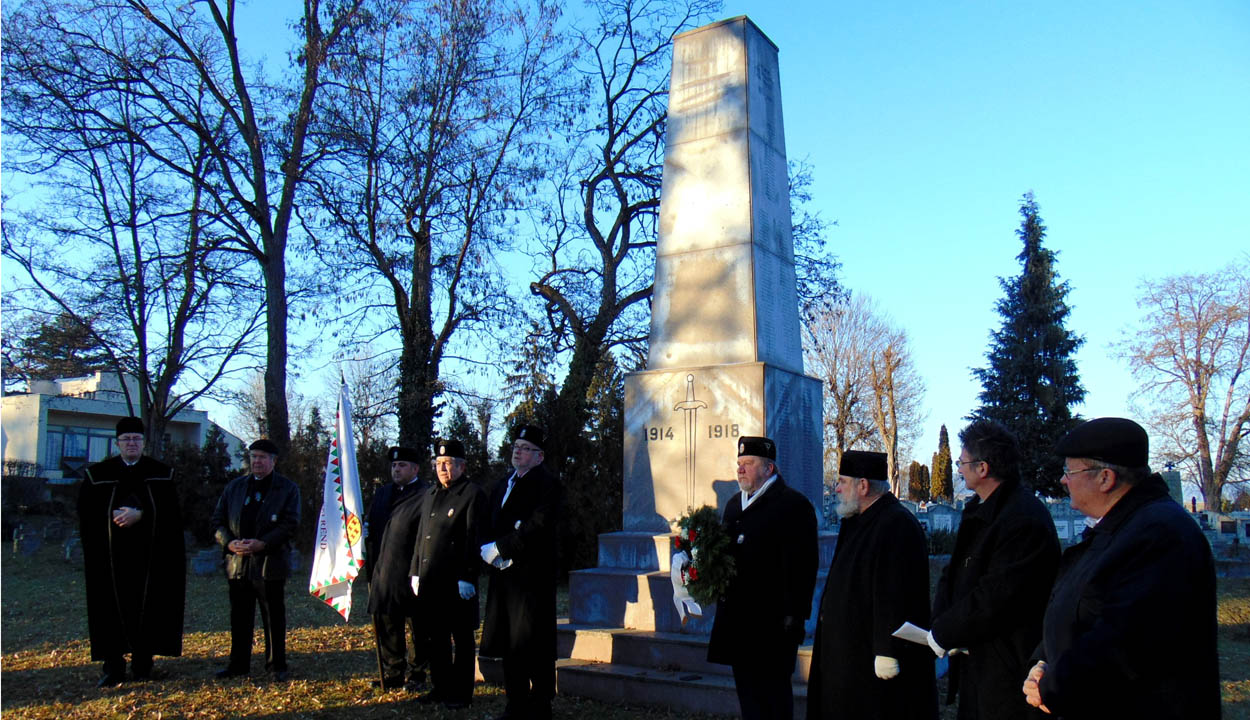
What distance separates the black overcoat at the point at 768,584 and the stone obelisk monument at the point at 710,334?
1.97 meters

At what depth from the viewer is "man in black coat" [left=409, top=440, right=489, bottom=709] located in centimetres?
678

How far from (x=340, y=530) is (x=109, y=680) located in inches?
79.7

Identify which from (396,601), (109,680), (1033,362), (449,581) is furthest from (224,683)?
(1033,362)

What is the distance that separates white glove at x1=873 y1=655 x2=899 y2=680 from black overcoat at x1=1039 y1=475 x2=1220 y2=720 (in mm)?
1185

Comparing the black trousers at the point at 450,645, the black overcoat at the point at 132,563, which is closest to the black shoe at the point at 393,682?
the black trousers at the point at 450,645

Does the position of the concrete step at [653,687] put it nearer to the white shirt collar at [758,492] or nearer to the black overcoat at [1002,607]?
the white shirt collar at [758,492]

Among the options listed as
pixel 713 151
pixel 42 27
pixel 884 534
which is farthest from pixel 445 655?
pixel 42 27

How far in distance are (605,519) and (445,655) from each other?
27.5 ft

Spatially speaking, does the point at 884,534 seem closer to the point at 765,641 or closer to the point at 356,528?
the point at 765,641

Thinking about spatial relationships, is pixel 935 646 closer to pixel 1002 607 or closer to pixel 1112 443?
pixel 1002 607

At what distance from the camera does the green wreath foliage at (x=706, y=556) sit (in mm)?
5164

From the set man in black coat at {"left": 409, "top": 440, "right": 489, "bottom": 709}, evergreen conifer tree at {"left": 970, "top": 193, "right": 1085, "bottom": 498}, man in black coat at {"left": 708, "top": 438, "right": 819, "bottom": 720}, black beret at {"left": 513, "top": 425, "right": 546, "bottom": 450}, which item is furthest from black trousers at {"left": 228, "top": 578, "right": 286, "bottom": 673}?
evergreen conifer tree at {"left": 970, "top": 193, "right": 1085, "bottom": 498}

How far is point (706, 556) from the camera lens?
5215mm

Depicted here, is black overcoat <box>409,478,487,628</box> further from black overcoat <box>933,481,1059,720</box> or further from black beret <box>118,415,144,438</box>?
black overcoat <box>933,481,1059,720</box>
